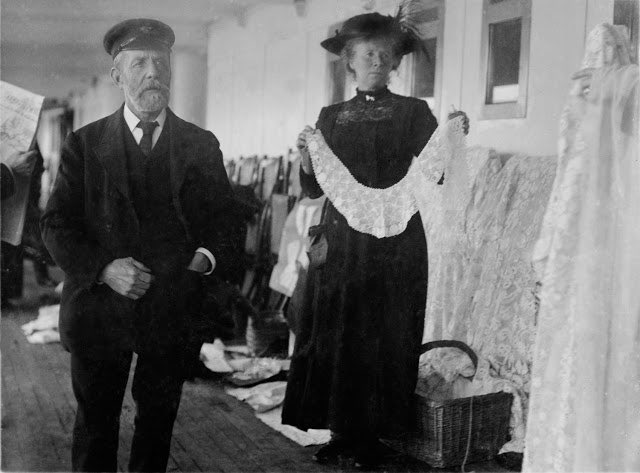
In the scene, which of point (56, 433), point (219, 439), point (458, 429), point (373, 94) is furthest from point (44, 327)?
point (458, 429)

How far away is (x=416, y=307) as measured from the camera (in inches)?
107

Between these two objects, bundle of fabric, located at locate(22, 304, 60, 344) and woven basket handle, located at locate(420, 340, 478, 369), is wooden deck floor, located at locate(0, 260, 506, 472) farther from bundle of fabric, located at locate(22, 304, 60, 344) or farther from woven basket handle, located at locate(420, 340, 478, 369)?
woven basket handle, located at locate(420, 340, 478, 369)

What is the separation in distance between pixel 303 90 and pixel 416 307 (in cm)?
Result: 87

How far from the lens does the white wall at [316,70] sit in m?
2.41

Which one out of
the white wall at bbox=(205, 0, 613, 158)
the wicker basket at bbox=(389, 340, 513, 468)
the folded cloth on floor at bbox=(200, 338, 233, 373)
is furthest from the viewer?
the folded cloth on floor at bbox=(200, 338, 233, 373)

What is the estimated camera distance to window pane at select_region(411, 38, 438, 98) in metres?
2.52

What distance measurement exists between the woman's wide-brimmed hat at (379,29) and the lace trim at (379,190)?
296 mm

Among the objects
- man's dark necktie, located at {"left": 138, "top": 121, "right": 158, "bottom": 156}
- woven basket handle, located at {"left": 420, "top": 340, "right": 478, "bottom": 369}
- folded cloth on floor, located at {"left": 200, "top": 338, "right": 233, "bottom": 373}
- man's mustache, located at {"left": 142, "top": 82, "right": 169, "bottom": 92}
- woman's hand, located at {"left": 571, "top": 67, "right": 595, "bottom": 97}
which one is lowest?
folded cloth on floor, located at {"left": 200, "top": 338, "right": 233, "bottom": 373}

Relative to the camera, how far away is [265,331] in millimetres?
3818

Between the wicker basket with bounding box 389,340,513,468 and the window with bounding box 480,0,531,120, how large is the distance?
94 cm

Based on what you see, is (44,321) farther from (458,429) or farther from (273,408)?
(458,429)

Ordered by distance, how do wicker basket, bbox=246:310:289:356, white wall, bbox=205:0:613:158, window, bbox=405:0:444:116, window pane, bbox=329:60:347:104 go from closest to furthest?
white wall, bbox=205:0:613:158, window, bbox=405:0:444:116, window pane, bbox=329:60:347:104, wicker basket, bbox=246:310:289:356

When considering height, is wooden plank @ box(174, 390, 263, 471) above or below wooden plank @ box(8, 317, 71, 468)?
below

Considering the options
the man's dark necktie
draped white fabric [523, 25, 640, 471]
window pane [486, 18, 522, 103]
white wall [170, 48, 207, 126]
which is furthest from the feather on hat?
the man's dark necktie
